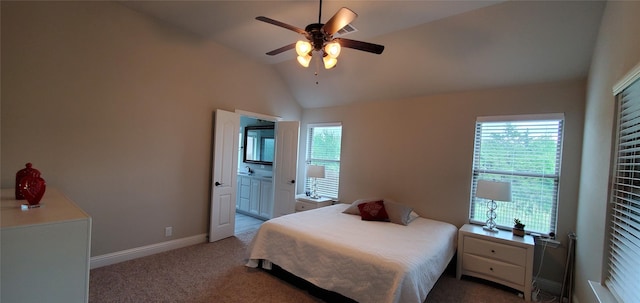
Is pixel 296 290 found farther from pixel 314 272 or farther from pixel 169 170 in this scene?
pixel 169 170

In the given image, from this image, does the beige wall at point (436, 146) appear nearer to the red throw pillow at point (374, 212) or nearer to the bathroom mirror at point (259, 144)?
the red throw pillow at point (374, 212)

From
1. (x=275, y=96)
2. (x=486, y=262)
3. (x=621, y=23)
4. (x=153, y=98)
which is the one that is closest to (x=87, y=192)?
(x=153, y=98)

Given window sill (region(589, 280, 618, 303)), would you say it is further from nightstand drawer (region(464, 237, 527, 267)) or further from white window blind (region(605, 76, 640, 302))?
Answer: nightstand drawer (region(464, 237, 527, 267))

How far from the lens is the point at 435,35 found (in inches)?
118

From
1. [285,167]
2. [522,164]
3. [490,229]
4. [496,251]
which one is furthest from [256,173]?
[522,164]

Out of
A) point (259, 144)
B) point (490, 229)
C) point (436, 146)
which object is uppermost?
point (436, 146)

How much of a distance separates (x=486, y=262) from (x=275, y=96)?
13.0ft

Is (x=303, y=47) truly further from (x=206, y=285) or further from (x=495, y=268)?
(x=495, y=268)

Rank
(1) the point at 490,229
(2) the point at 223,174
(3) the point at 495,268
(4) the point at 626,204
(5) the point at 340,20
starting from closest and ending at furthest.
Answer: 1. (4) the point at 626,204
2. (5) the point at 340,20
3. (3) the point at 495,268
4. (1) the point at 490,229
5. (2) the point at 223,174

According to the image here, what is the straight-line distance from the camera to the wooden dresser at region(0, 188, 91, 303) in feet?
4.27

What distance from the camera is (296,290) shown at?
8.85ft

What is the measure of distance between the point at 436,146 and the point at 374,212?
4.21 feet

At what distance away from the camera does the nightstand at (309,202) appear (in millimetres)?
4508

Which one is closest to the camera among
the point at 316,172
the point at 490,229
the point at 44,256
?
the point at 44,256
